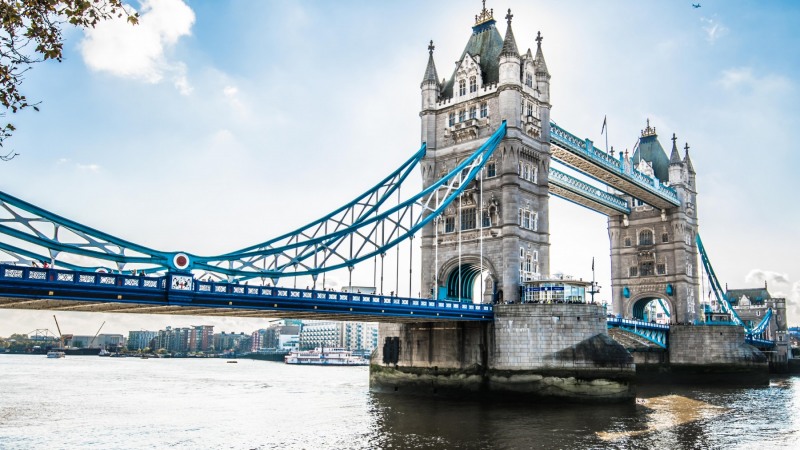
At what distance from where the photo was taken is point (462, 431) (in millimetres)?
29688

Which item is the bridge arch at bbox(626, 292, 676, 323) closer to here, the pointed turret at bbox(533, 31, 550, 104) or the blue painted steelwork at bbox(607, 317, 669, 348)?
the blue painted steelwork at bbox(607, 317, 669, 348)

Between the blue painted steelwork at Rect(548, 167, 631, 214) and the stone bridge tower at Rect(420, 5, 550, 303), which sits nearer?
the stone bridge tower at Rect(420, 5, 550, 303)

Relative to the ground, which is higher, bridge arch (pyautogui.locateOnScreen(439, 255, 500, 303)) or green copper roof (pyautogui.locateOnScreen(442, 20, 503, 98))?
green copper roof (pyautogui.locateOnScreen(442, 20, 503, 98))

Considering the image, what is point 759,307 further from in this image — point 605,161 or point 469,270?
point 469,270

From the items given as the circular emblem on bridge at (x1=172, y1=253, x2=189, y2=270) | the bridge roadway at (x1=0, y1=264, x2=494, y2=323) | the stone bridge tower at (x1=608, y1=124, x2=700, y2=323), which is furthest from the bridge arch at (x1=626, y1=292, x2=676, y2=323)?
the circular emblem on bridge at (x1=172, y1=253, x2=189, y2=270)

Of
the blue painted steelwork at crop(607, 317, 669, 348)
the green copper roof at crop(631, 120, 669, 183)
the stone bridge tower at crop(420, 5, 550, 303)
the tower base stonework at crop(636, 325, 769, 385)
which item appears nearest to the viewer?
the stone bridge tower at crop(420, 5, 550, 303)

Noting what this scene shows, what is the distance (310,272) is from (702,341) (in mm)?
47225

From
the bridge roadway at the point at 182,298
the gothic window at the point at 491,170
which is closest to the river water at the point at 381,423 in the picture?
the bridge roadway at the point at 182,298

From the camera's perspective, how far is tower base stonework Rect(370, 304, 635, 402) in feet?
133

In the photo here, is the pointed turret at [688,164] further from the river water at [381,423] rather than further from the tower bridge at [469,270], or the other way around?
the river water at [381,423]

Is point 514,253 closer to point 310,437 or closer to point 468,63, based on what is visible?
point 468,63

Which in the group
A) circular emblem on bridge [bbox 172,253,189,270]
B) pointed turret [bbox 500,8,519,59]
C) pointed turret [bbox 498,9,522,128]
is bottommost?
circular emblem on bridge [bbox 172,253,189,270]

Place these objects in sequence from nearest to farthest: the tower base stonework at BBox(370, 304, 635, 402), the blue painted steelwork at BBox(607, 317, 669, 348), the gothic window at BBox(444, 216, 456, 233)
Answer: the tower base stonework at BBox(370, 304, 635, 402) < the gothic window at BBox(444, 216, 456, 233) < the blue painted steelwork at BBox(607, 317, 669, 348)

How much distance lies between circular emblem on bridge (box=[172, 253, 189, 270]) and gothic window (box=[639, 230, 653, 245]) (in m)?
61.4
